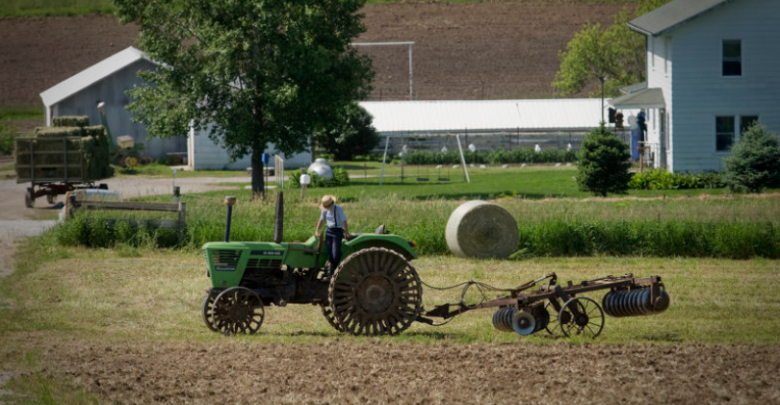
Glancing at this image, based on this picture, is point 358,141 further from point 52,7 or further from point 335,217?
point 52,7

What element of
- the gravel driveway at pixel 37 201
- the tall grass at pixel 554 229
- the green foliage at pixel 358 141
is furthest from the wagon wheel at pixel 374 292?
the green foliage at pixel 358 141

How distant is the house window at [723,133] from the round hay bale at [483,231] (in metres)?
21.5

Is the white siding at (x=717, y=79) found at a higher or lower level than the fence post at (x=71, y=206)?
higher

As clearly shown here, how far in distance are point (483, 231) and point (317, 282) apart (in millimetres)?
8202

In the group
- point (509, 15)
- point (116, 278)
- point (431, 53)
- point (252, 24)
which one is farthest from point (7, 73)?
point (116, 278)

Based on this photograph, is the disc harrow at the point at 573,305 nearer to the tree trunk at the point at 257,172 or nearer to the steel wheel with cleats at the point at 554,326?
the steel wheel with cleats at the point at 554,326

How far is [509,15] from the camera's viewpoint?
11894 cm

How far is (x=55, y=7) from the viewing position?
11931cm

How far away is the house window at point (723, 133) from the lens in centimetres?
4131

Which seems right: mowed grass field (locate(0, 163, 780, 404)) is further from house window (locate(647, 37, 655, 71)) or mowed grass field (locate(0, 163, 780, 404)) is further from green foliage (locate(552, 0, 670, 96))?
green foliage (locate(552, 0, 670, 96))

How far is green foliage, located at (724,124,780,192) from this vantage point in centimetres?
3534

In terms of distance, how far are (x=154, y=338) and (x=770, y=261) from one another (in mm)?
12875

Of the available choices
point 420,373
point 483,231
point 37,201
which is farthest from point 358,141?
point 420,373

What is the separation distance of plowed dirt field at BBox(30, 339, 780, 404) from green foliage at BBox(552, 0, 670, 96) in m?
56.7
